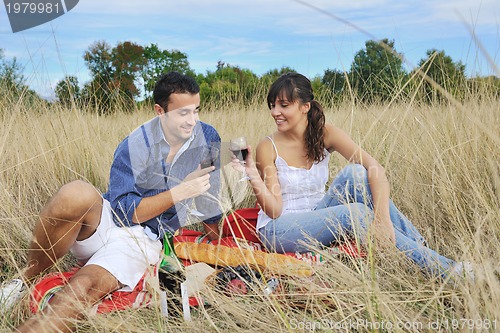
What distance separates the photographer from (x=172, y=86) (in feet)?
9.26

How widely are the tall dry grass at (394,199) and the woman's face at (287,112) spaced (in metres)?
0.43

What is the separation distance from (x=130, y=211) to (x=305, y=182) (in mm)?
1076

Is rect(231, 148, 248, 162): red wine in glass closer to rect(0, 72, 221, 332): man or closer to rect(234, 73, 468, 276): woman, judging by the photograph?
rect(234, 73, 468, 276): woman

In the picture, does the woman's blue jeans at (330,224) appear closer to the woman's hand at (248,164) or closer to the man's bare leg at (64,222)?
the woman's hand at (248,164)

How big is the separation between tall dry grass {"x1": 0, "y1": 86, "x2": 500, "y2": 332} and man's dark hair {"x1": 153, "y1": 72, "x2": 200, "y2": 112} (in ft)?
2.80

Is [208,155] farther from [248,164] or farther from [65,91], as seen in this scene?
[65,91]

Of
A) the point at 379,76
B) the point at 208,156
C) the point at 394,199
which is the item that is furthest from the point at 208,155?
the point at 379,76

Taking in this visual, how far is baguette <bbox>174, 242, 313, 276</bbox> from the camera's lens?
2.40 m

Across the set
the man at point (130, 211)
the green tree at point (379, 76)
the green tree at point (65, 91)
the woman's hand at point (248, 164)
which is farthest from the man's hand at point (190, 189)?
the green tree at point (65, 91)

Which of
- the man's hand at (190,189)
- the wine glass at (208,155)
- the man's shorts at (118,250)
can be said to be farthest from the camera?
the wine glass at (208,155)

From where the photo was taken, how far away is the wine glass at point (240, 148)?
8.68 feet

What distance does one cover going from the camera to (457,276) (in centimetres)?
197

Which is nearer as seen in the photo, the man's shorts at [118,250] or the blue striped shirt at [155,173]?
the man's shorts at [118,250]

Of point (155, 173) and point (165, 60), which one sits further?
point (165, 60)
